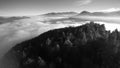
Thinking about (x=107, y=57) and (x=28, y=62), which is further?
(x=28, y=62)

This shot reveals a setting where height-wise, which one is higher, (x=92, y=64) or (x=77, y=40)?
(x=77, y=40)

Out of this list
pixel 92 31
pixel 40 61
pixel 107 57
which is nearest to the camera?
pixel 107 57

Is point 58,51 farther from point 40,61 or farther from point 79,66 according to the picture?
point 79,66

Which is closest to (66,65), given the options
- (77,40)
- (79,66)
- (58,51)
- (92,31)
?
(79,66)

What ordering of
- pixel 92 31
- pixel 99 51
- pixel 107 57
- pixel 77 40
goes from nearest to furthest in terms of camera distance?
pixel 107 57 → pixel 99 51 → pixel 77 40 → pixel 92 31

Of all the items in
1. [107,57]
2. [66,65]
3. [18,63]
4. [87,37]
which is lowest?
[18,63]

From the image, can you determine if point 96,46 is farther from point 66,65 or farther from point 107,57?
point 66,65
